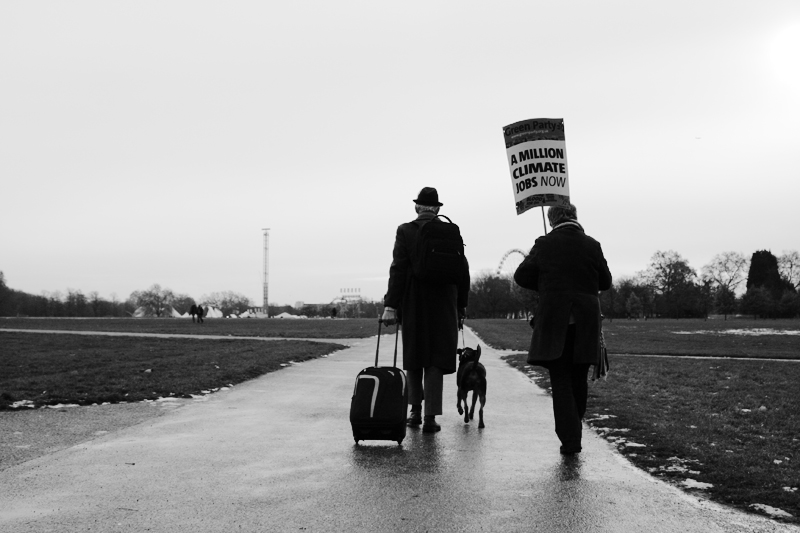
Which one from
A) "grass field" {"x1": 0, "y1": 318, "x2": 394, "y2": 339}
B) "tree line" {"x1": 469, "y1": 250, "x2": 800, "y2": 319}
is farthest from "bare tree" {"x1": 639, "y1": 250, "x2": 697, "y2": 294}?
"grass field" {"x1": 0, "y1": 318, "x2": 394, "y2": 339}

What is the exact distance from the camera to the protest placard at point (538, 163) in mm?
7727

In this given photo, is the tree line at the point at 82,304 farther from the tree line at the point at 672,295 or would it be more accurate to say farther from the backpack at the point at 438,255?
the backpack at the point at 438,255

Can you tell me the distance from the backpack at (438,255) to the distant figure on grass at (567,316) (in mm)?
743

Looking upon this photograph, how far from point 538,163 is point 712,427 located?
11.0 feet

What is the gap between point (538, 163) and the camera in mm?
7863

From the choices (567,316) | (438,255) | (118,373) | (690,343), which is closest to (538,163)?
(438,255)

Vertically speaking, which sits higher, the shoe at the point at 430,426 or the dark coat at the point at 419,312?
the dark coat at the point at 419,312

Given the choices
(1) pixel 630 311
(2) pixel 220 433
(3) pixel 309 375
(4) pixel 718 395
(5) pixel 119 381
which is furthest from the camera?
(1) pixel 630 311

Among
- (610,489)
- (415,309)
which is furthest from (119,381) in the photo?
(610,489)

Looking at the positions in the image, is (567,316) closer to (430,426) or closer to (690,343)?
(430,426)

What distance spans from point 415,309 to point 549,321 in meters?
1.42

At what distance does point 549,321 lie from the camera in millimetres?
6074

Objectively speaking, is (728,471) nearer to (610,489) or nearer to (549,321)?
(610,489)

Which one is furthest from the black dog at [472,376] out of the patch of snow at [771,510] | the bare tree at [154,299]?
the bare tree at [154,299]
